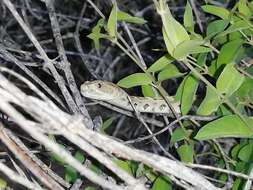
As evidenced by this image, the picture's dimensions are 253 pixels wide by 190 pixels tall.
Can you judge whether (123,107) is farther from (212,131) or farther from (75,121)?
(75,121)

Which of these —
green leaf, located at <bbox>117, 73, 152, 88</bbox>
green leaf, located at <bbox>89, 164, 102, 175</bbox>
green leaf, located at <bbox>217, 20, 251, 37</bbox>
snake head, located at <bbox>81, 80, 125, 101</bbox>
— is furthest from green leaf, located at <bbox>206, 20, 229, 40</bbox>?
snake head, located at <bbox>81, 80, 125, 101</bbox>

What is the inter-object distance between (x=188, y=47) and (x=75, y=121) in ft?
1.43

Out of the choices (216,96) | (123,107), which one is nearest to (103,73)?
(123,107)

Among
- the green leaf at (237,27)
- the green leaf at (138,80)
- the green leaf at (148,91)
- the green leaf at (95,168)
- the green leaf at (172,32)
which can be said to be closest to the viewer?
the green leaf at (172,32)

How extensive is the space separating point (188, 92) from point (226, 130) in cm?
26

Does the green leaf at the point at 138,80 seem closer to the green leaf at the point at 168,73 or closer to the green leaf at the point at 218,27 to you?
the green leaf at the point at 168,73

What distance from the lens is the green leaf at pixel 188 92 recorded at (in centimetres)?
141

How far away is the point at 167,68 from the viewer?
150cm

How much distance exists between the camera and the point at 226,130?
118 cm

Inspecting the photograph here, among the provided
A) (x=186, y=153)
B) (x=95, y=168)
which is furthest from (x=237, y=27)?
(x=95, y=168)

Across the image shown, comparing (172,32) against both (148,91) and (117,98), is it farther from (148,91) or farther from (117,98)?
(117,98)

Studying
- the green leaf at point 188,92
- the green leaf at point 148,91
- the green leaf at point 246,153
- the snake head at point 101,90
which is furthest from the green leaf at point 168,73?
the snake head at point 101,90

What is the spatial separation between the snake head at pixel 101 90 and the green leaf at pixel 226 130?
0.74 m

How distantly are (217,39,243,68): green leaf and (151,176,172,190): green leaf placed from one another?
14.8 inches
